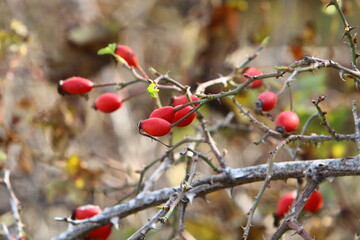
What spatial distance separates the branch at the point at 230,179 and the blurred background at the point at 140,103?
0.58 metres

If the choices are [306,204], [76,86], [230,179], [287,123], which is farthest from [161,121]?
[306,204]

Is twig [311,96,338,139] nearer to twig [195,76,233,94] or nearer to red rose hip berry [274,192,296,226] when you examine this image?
twig [195,76,233,94]

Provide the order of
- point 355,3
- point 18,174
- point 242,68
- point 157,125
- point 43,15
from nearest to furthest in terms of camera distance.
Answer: point 157,125
point 242,68
point 18,174
point 355,3
point 43,15

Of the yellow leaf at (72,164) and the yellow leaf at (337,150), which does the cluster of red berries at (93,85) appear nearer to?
Answer: the yellow leaf at (72,164)

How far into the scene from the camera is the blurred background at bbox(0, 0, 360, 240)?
3613mm

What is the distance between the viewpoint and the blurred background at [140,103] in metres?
3.61

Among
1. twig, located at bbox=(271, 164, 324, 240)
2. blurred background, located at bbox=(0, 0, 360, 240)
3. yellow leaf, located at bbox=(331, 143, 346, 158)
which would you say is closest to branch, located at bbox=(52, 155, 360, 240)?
twig, located at bbox=(271, 164, 324, 240)

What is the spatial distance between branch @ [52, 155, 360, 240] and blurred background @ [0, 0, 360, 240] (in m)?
0.58

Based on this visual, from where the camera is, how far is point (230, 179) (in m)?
2.00

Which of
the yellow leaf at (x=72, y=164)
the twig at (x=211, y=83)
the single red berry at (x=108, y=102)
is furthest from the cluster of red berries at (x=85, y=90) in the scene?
the yellow leaf at (x=72, y=164)

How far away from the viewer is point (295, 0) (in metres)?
5.46

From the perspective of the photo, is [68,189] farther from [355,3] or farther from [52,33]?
[355,3]

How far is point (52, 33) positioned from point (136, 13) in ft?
3.46

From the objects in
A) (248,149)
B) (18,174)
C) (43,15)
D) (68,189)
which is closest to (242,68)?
(68,189)
